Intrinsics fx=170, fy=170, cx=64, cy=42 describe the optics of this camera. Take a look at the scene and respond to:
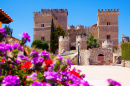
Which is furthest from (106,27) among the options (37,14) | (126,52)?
(126,52)

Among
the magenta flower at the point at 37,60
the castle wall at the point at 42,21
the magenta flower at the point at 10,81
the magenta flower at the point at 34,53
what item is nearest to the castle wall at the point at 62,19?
the castle wall at the point at 42,21

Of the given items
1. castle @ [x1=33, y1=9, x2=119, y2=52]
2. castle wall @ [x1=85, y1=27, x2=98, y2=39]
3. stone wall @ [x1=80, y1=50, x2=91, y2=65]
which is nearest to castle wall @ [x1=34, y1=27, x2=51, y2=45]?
castle @ [x1=33, y1=9, x2=119, y2=52]

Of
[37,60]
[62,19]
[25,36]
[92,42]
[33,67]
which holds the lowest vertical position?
[33,67]

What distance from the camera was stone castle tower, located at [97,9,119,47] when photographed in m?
40.9

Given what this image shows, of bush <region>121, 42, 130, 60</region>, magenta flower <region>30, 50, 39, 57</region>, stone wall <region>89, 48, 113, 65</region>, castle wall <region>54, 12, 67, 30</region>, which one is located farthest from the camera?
castle wall <region>54, 12, 67, 30</region>

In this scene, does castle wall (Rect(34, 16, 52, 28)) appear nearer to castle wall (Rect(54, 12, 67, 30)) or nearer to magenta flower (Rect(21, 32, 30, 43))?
castle wall (Rect(54, 12, 67, 30))

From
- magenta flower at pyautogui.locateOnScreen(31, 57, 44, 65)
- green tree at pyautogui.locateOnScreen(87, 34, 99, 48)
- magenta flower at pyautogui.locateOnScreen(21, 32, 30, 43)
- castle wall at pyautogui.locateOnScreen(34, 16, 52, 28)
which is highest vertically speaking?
castle wall at pyautogui.locateOnScreen(34, 16, 52, 28)

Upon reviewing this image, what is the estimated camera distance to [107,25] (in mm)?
41281

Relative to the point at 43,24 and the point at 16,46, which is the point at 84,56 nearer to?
the point at 43,24

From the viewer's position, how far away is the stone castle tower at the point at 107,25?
1610 inches

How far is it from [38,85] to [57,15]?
43.5 meters

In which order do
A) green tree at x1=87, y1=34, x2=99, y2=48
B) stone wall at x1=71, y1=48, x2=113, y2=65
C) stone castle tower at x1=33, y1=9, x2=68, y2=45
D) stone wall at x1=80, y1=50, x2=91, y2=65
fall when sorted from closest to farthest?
1. stone wall at x1=80, y1=50, x2=91, y2=65
2. stone wall at x1=71, y1=48, x2=113, y2=65
3. green tree at x1=87, y1=34, x2=99, y2=48
4. stone castle tower at x1=33, y1=9, x2=68, y2=45

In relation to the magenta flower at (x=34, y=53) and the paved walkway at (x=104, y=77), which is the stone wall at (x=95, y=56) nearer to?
the paved walkway at (x=104, y=77)

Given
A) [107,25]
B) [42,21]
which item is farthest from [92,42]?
[42,21]
